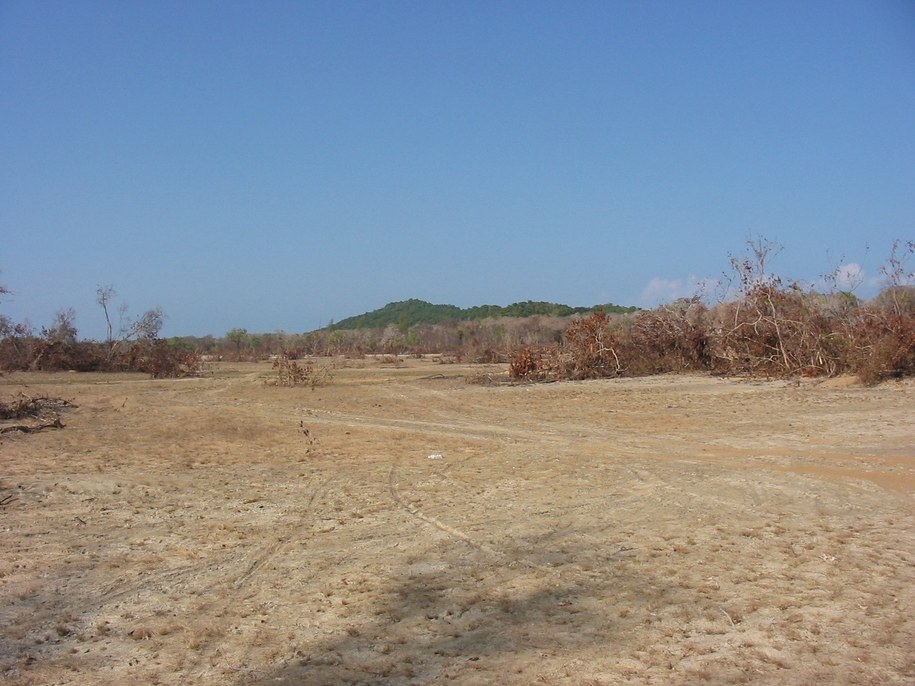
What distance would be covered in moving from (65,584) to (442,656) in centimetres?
346

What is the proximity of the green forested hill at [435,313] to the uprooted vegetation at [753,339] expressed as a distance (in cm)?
5335

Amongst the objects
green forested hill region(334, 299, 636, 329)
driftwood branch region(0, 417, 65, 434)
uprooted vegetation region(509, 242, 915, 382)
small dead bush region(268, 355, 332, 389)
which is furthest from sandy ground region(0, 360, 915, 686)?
green forested hill region(334, 299, 636, 329)

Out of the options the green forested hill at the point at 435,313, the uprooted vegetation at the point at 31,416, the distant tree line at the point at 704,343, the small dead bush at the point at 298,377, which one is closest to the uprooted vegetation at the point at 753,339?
the distant tree line at the point at 704,343

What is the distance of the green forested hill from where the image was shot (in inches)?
3614

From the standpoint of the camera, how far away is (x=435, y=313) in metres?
138

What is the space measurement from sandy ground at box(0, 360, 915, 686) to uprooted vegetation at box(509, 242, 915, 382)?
622 centimetres

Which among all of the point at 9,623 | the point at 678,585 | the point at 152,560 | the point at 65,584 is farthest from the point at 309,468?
the point at 678,585

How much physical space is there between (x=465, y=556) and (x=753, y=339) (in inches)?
803

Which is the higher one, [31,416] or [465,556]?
[31,416]

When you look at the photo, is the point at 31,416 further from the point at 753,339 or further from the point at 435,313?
the point at 435,313

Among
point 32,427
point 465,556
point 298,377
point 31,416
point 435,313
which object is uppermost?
point 435,313

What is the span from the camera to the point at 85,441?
1345 centimetres

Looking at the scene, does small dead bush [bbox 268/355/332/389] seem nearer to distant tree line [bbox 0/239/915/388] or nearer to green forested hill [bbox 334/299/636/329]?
distant tree line [bbox 0/239/915/388]

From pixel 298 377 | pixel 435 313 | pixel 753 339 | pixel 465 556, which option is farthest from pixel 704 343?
pixel 435 313
